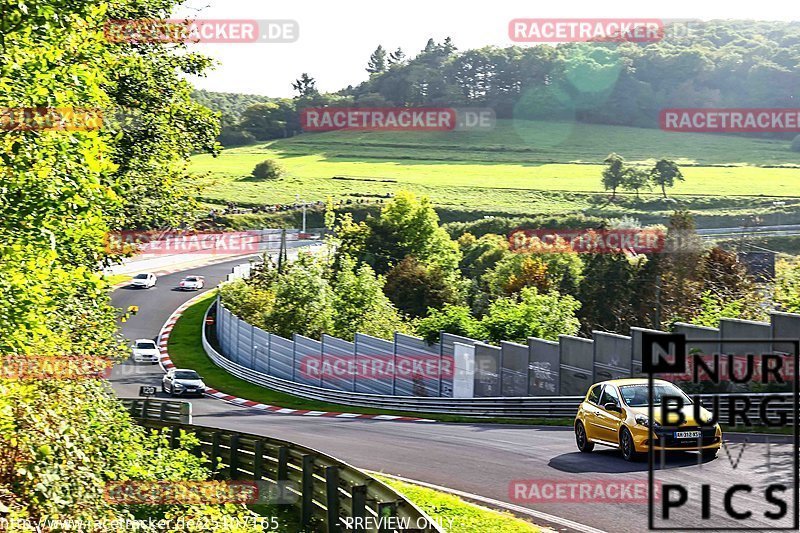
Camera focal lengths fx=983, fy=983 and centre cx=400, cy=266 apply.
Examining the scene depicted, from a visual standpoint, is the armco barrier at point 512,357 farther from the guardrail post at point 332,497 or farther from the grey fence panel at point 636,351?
the guardrail post at point 332,497

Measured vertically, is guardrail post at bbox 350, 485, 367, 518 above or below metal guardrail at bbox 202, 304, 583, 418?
above

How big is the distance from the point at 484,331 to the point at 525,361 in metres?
8.30

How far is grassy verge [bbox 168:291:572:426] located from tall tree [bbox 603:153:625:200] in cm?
8576

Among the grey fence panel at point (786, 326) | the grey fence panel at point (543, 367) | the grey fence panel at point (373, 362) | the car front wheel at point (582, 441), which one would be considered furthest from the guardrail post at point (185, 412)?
the grey fence panel at point (373, 362)

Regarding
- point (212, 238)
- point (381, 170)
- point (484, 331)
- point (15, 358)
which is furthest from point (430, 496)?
point (381, 170)

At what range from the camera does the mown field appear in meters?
143

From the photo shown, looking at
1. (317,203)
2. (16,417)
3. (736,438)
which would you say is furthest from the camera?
(317,203)

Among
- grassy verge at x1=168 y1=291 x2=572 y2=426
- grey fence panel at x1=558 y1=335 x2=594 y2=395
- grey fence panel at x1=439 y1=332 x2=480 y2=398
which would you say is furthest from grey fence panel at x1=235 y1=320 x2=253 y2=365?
grey fence panel at x1=558 y1=335 x2=594 y2=395

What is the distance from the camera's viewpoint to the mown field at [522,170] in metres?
143

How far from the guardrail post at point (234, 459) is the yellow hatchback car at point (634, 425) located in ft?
22.1

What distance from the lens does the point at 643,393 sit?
59.5 feet

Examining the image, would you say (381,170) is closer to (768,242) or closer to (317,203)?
(317,203)

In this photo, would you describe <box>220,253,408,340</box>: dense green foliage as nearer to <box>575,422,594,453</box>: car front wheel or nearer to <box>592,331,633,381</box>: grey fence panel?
<box>592,331,633,381</box>: grey fence panel

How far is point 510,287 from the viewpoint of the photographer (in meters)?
77.2
